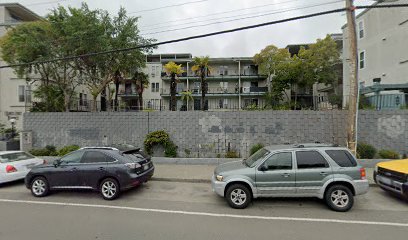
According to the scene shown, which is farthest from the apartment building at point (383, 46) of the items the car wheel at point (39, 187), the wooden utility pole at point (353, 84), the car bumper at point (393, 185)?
the car wheel at point (39, 187)

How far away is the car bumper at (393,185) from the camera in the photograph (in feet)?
19.5

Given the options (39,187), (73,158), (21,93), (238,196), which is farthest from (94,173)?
(21,93)

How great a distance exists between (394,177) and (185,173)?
701cm

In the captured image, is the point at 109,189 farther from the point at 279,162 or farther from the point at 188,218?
the point at 279,162

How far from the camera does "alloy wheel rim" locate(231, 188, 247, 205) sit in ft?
19.7

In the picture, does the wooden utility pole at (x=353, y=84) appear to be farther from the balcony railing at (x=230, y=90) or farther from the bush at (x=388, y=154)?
the balcony railing at (x=230, y=90)

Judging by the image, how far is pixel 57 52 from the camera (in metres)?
13.2

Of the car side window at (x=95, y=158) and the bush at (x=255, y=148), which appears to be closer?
the car side window at (x=95, y=158)

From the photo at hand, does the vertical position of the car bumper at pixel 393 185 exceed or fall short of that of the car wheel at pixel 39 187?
it exceeds it

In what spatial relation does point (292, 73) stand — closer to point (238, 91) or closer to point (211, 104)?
point (238, 91)

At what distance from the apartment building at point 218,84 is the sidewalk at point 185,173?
24566 millimetres

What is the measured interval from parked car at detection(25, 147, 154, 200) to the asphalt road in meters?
0.36

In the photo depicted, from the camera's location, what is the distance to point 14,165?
27.4ft

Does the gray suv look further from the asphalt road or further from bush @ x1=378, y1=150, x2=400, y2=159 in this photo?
bush @ x1=378, y1=150, x2=400, y2=159
